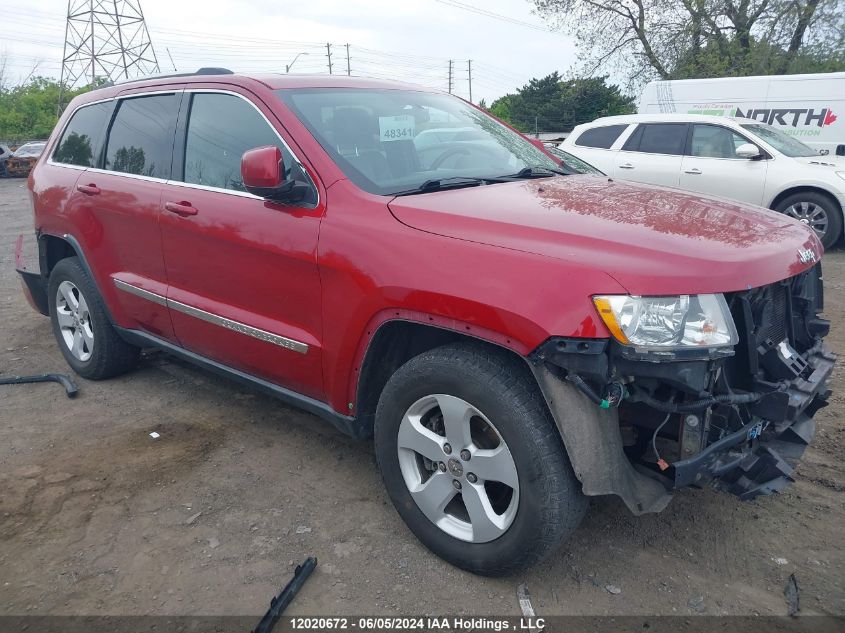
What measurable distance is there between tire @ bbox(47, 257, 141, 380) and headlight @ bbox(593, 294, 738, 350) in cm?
339

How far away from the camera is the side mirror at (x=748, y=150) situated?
27.9 ft

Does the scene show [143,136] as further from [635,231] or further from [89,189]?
[635,231]

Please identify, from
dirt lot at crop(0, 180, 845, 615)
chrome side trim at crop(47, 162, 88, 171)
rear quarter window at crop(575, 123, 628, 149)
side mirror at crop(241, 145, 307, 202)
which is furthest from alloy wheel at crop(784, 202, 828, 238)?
chrome side trim at crop(47, 162, 88, 171)

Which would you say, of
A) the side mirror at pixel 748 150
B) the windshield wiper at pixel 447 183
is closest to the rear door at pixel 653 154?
the side mirror at pixel 748 150

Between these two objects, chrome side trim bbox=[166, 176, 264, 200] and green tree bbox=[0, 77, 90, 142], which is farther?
green tree bbox=[0, 77, 90, 142]

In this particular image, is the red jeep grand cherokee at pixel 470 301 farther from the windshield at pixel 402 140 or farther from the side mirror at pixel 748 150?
the side mirror at pixel 748 150

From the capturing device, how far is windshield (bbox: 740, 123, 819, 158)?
8781mm

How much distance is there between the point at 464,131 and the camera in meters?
3.64

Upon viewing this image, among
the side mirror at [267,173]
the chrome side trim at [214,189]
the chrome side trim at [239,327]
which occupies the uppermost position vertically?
the side mirror at [267,173]

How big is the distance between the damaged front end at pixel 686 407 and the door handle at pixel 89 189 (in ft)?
10.2

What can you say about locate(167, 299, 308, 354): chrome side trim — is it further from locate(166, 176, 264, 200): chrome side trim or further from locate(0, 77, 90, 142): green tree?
locate(0, 77, 90, 142): green tree

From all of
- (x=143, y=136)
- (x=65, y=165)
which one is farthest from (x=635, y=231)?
(x=65, y=165)

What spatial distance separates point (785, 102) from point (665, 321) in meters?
10.8

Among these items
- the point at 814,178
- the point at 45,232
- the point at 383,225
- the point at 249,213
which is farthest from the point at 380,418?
the point at 814,178
